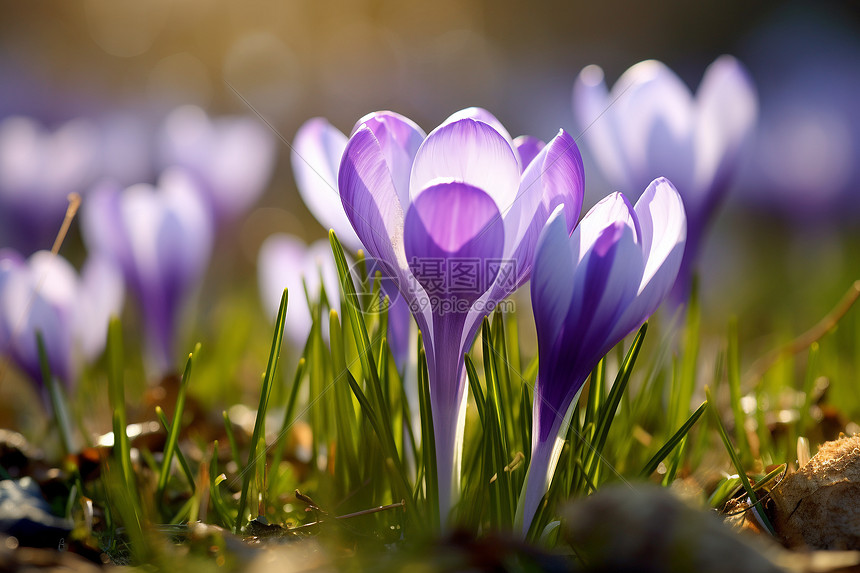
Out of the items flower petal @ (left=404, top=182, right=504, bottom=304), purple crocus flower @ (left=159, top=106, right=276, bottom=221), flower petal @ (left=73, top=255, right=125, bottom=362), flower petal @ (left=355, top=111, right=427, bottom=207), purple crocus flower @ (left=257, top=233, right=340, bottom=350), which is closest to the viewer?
flower petal @ (left=404, top=182, right=504, bottom=304)

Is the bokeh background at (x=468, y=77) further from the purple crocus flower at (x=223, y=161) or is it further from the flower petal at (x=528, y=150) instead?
the flower petal at (x=528, y=150)

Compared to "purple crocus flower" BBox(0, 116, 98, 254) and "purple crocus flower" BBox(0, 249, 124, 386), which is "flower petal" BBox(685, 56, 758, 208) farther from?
"purple crocus flower" BBox(0, 116, 98, 254)

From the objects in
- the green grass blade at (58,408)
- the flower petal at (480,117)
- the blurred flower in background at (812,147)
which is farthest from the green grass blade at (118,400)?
the blurred flower in background at (812,147)

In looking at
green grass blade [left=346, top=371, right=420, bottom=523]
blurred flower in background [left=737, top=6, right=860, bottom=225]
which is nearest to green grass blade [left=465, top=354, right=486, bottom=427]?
green grass blade [left=346, top=371, right=420, bottom=523]

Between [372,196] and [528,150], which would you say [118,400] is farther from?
[528,150]

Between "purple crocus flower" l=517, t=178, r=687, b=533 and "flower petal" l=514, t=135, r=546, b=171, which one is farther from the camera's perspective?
"flower petal" l=514, t=135, r=546, b=171

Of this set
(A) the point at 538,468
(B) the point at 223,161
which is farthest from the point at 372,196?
(B) the point at 223,161

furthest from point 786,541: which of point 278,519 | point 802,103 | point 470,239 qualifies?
point 802,103

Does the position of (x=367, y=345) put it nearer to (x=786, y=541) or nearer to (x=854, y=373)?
(x=786, y=541)
